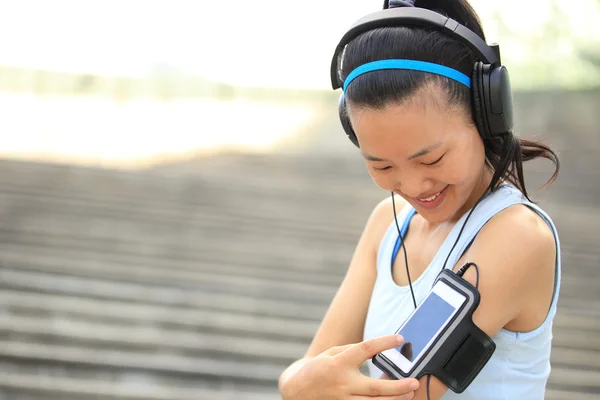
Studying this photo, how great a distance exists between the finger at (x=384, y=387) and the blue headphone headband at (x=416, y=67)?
41cm

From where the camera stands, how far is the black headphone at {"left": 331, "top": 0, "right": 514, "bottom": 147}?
0.98m

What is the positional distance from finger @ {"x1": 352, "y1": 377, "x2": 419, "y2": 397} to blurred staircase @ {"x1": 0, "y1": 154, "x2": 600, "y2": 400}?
1.47 m

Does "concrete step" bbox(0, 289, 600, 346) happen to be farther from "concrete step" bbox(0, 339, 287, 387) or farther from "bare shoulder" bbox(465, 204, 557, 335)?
"bare shoulder" bbox(465, 204, 557, 335)

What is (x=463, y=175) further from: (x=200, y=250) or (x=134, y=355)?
(x=200, y=250)

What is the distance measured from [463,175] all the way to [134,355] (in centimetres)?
184

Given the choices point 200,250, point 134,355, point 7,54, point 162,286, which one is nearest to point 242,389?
point 134,355

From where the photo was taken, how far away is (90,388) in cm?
231

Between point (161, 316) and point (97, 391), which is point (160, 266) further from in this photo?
point (97, 391)

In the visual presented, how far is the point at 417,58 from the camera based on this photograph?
972mm

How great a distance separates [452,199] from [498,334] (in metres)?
0.20

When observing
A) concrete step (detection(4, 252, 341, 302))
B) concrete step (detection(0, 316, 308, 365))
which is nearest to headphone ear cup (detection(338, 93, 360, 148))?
concrete step (detection(0, 316, 308, 365))

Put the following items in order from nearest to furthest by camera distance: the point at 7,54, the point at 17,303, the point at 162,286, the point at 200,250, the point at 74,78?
the point at 17,303 < the point at 162,286 < the point at 200,250 < the point at 7,54 < the point at 74,78

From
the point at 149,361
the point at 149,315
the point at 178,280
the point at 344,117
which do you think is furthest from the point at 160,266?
the point at 344,117

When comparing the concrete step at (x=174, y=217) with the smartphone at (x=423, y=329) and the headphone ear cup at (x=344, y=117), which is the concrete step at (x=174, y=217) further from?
the smartphone at (x=423, y=329)
